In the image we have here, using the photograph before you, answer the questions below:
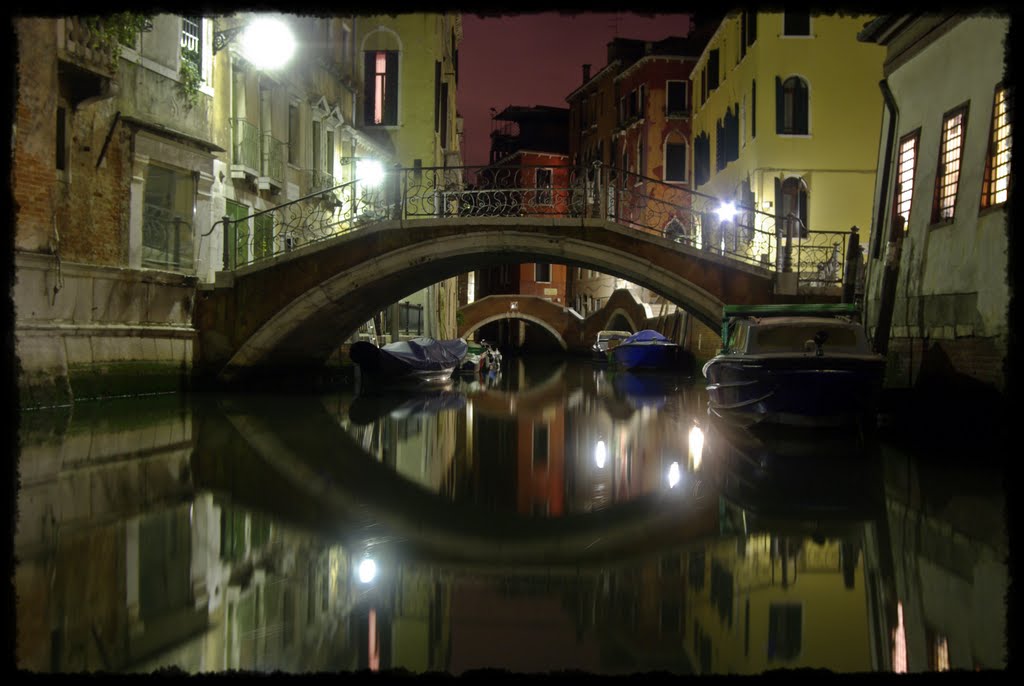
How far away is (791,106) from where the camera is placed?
21188 millimetres

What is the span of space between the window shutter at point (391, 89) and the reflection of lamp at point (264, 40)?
20.6 feet

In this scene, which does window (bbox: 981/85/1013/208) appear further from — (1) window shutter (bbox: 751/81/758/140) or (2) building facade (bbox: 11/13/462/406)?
(1) window shutter (bbox: 751/81/758/140)

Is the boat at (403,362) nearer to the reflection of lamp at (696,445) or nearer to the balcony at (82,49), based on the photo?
the balcony at (82,49)

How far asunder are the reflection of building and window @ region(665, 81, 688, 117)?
67.3 feet

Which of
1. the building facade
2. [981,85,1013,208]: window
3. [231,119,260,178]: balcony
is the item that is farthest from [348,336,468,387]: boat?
[981,85,1013,208]: window

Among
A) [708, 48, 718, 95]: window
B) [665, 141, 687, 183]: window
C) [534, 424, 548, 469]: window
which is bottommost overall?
[534, 424, 548, 469]: window

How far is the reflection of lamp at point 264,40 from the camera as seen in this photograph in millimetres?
A: 15555

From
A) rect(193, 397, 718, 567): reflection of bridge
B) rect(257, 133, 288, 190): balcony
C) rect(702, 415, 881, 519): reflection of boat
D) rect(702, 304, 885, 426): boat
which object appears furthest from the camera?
rect(257, 133, 288, 190): balcony

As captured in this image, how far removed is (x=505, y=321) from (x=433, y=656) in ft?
154

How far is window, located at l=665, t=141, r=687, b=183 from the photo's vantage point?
32.4m

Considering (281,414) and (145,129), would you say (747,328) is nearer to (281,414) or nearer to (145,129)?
(281,414)

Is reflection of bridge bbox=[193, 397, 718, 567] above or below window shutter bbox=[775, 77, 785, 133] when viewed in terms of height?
below

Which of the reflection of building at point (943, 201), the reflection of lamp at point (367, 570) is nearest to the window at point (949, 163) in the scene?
the reflection of building at point (943, 201)

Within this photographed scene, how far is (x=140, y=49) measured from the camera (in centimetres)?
1244
